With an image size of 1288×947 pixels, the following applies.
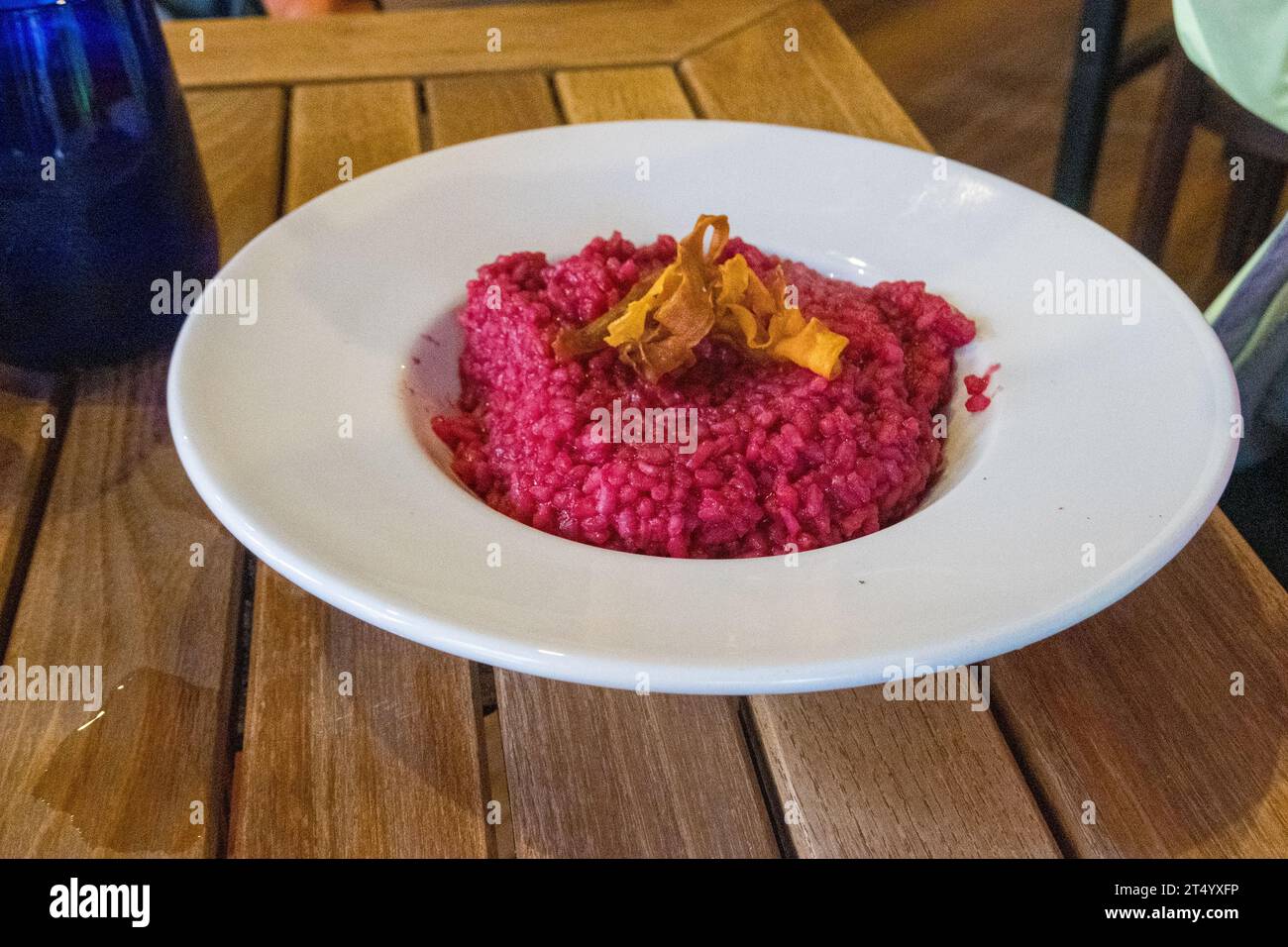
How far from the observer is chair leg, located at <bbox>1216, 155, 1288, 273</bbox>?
248cm

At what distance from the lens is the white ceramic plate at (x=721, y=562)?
28.0 inches

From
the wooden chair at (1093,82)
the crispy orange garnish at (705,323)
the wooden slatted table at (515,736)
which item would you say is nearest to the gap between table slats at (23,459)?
the wooden slatted table at (515,736)

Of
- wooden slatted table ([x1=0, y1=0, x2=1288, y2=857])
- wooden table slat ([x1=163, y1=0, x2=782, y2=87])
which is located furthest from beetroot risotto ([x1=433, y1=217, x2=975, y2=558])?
wooden table slat ([x1=163, y1=0, x2=782, y2=87])

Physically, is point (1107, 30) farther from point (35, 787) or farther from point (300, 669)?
point (35, 787)

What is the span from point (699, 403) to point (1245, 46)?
0.88 m

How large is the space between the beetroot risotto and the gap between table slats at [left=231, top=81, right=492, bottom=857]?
Result: 0.56 feet

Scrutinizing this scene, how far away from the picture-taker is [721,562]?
807 millimetres

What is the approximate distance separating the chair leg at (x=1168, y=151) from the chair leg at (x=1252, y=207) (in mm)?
283

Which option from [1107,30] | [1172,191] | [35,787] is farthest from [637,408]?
[1172,191]

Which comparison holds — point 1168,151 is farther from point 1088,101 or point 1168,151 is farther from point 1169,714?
Result: point 1169,714

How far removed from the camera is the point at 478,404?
45.1 inches

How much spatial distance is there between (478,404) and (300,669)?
379 mm

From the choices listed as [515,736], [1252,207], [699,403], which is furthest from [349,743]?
[1252,207]

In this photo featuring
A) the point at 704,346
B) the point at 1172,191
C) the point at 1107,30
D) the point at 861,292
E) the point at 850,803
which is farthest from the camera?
the point at 1172,191
